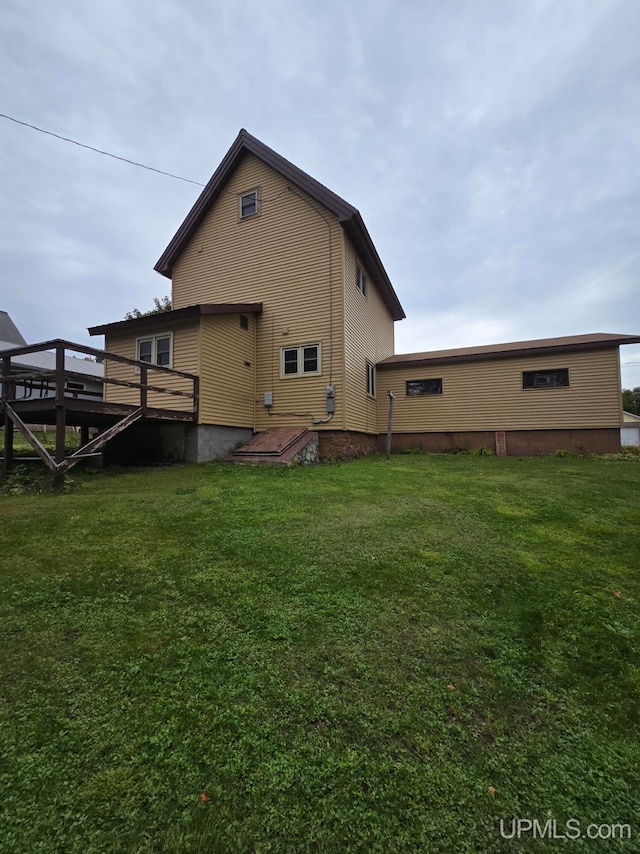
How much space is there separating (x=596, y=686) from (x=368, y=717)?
1282 millimetres

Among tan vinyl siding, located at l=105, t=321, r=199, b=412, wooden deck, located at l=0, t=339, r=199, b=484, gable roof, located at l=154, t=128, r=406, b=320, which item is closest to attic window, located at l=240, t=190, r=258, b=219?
gable roof, located at l=154, t=128, r=406, b=320

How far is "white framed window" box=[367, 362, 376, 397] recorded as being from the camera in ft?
46.2

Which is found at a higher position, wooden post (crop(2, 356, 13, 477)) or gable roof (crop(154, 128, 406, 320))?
gable roof (crop(154, 128, 406, 320))

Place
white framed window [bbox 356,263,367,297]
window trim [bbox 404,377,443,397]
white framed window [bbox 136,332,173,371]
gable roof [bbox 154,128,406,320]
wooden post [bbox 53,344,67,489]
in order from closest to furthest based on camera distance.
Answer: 1. wooden post [bbox 53,344,67,489]
2. white framed window [bbox 136,332,173,371]
3. gable roof [bbox 154,128,406,320]
4. white framed window [bbox 356,263,367,297]
5. window trim [bbox 404,377,443,397]

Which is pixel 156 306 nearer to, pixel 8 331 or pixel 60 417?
pixel 8 331

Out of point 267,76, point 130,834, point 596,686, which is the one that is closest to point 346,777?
point 130,834

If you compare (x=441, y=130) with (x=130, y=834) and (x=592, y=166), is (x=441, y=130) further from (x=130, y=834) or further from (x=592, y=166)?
(x=130, y=834)

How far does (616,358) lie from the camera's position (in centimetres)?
1203

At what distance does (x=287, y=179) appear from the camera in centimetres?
1230

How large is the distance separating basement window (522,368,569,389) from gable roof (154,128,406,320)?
6666mm

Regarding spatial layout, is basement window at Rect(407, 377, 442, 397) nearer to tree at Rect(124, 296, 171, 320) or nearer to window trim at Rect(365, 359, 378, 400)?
window trim at Rect(365, 359, 378, 400)

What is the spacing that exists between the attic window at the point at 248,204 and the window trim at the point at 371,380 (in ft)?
21.7

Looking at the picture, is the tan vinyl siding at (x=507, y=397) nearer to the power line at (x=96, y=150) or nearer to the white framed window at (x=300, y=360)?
the white framed window at (x=300, y=360)

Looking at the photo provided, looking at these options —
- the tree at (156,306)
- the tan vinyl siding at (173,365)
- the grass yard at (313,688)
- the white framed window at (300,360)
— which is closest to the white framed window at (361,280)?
the white framed window at (300,360)
